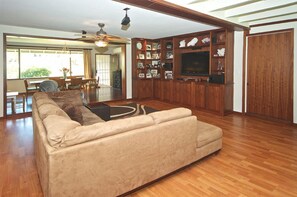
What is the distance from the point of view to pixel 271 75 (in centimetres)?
490

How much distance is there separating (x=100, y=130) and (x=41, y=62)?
10055 millimetres

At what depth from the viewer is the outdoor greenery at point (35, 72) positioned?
986cm

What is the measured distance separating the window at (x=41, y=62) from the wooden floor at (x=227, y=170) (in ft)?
21.8

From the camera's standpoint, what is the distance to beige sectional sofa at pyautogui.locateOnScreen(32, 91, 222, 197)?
5.53 feet

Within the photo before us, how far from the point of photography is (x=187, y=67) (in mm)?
6848

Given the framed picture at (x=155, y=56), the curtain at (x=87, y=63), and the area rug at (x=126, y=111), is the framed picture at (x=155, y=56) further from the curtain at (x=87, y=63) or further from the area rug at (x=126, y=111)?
the curtain at (x=87, y=63)

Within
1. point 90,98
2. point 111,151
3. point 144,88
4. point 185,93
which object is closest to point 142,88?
point 144,88

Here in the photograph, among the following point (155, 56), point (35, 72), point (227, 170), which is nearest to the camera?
point (227, 170)

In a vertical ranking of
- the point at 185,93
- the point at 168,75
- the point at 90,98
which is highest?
the point at 168,75

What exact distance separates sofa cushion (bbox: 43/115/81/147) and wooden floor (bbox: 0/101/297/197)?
0.88 meters

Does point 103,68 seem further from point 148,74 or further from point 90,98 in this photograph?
point 148,74

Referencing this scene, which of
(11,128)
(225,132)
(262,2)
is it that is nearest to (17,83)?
(11,128)

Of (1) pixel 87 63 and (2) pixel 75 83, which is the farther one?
(1) pixel 87 63

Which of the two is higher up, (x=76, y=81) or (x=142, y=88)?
(x=76, y=81)
